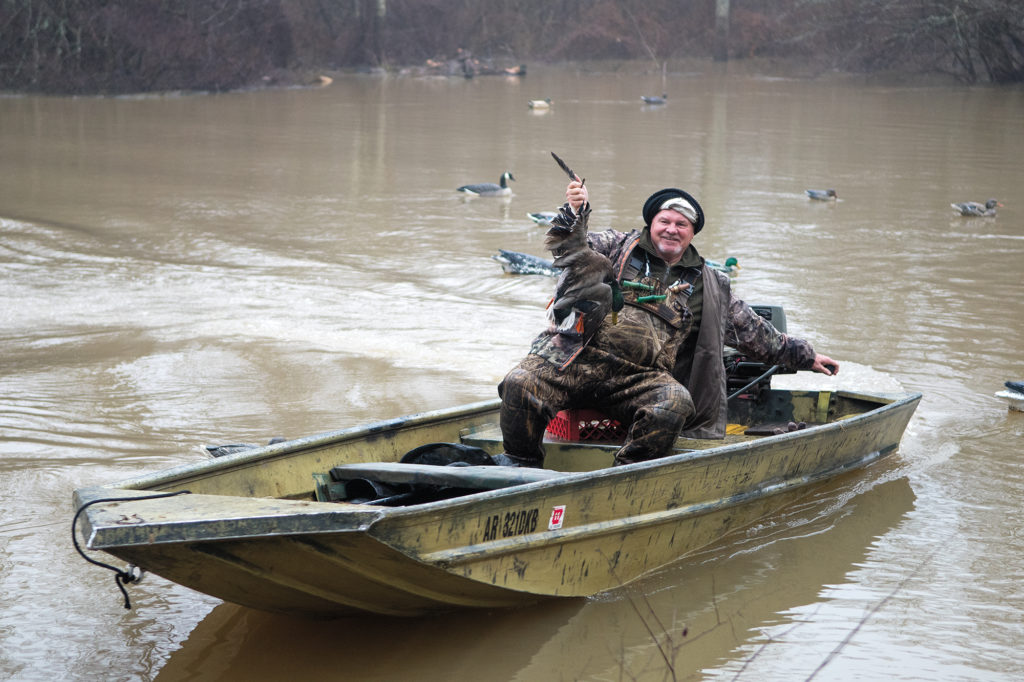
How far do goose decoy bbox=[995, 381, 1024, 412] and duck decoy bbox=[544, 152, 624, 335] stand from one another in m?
3.41

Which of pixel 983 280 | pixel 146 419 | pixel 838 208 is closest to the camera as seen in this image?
pixel 146 419

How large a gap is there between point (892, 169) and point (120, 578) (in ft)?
55.1

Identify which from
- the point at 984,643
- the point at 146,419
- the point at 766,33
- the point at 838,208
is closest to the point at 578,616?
the point at 984,643

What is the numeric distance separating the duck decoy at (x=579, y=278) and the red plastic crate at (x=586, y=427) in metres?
0.59

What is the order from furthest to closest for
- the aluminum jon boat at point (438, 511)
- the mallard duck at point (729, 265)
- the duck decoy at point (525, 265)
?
the duck decoy at point (525, 265)
the mallard duck at point (729, 265)
the aluminum jon boat at point (438, 511)

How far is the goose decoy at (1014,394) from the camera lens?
7188 mm

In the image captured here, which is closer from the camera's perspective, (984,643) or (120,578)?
(120,578)

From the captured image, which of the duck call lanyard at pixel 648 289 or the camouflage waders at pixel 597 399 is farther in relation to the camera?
the duck call lanyard at pixel 648 289

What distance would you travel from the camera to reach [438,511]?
4.09m

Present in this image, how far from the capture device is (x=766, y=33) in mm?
48875

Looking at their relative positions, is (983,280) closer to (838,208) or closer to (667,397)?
(838,208)

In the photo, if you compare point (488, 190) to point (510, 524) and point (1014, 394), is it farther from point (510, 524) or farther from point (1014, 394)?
point (510, 524)

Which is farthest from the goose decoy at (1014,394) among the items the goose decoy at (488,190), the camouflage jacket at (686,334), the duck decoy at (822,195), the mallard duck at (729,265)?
the goose decoy at (488,190)

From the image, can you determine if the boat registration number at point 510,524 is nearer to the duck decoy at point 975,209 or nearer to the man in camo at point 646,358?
the man in camo at point 646,358
